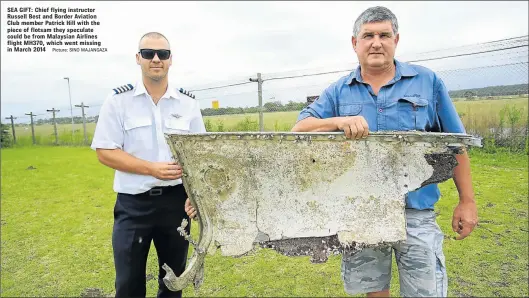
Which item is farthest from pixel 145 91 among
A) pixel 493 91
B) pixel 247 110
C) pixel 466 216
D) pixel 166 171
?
pixel 493 91

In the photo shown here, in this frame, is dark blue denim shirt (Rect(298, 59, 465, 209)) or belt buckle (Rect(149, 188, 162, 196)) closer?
dark blue denim shirt (Rect(298, 59, 465, 209))

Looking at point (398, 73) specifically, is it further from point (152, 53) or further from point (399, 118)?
point (152, 53)

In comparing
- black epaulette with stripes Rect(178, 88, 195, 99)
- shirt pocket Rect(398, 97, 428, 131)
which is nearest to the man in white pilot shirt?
black epaulette with stripes Rect(178, 88, 195, 99)

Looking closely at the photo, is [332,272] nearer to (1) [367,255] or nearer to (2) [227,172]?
(1) [367,255]

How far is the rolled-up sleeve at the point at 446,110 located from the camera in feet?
6.79

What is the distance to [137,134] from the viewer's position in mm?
2535

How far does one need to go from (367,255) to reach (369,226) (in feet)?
1.43

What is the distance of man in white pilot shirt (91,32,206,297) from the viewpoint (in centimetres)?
247

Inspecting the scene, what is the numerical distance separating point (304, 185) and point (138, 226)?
1.29m

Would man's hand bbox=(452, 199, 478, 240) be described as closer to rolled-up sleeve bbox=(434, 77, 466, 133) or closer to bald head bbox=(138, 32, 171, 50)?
rolled-up sleeve bbox=(434, 77, 466, 133)

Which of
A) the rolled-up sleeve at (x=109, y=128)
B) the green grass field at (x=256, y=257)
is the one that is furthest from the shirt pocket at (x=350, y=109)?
the green grass field at (x=256, y=257)

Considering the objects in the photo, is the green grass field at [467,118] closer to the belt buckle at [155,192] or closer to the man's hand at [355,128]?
the belt buckle at [155,192]

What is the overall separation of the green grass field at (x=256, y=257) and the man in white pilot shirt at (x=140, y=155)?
1044mm

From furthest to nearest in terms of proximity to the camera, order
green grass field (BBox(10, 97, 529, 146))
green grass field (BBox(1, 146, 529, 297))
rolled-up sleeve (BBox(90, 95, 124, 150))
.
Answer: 1. green grass field (BBox(10, 97, 529, 146))
2. green grass field (BBox(1, 146, 529, 297))
3. rolled-up sleeve (BBox(90, 95, 124, 150))
